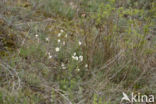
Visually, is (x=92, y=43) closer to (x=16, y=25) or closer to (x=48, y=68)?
(x=48, y=68)

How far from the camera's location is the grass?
101 inches

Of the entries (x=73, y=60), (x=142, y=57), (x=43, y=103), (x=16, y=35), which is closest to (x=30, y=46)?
(x=16, y=35)

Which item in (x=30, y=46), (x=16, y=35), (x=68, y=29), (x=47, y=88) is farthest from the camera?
(x=68, y=29)

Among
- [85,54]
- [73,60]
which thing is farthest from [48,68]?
[85,54]

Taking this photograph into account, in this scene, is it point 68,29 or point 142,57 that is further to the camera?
point 68,29

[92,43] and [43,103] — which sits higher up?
[92,43]

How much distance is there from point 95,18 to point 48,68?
3.12ft

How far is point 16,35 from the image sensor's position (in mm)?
3311

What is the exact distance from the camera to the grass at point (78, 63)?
256 cm

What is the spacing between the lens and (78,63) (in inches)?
115

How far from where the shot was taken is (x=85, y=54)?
302 centimetres

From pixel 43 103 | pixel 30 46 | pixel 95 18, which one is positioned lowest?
pixel 43 103

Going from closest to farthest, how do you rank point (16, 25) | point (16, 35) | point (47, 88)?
1. point (47, 88)
2. point (16, 35)
3. point (16, 25)

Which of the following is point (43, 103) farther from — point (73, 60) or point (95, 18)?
point (95, 18)
